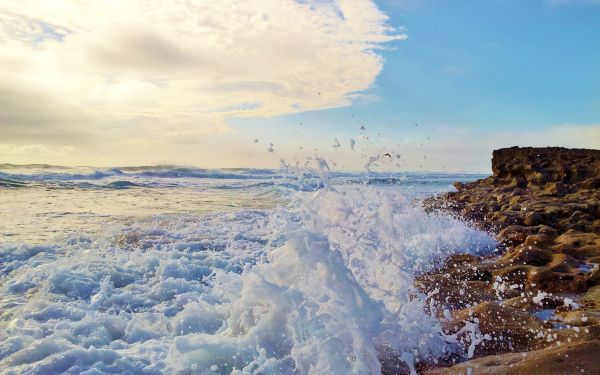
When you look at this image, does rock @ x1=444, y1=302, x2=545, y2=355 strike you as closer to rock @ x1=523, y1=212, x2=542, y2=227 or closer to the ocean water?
the ocean water

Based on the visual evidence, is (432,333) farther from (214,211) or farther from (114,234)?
(214,211)

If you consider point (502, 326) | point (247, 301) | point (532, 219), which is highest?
point (532, 219)

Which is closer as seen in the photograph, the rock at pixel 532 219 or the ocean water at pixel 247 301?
the ocean water at pixel 247 301

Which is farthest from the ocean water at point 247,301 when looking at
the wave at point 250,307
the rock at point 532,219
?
the rock at point 532,219

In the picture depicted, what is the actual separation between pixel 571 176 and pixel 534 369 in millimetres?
8300

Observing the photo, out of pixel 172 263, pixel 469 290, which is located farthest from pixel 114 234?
pixel 469 290

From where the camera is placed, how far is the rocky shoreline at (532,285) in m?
2.88

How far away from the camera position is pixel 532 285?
4469 millimetres

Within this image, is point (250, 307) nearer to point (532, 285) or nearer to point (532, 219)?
point (532, 285)

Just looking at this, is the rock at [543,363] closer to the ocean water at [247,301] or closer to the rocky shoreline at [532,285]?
the rocky shoreline at [532,285]

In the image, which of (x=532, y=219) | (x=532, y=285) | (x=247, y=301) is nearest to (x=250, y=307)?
(x=247, y=301)

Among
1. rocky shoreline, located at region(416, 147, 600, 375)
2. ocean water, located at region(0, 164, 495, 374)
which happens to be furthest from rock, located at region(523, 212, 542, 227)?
ocean water, located at region(0, 164, 495, 374)

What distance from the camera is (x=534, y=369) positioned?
2643mm

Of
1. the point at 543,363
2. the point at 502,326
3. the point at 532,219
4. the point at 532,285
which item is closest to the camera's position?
the point at 543,363
